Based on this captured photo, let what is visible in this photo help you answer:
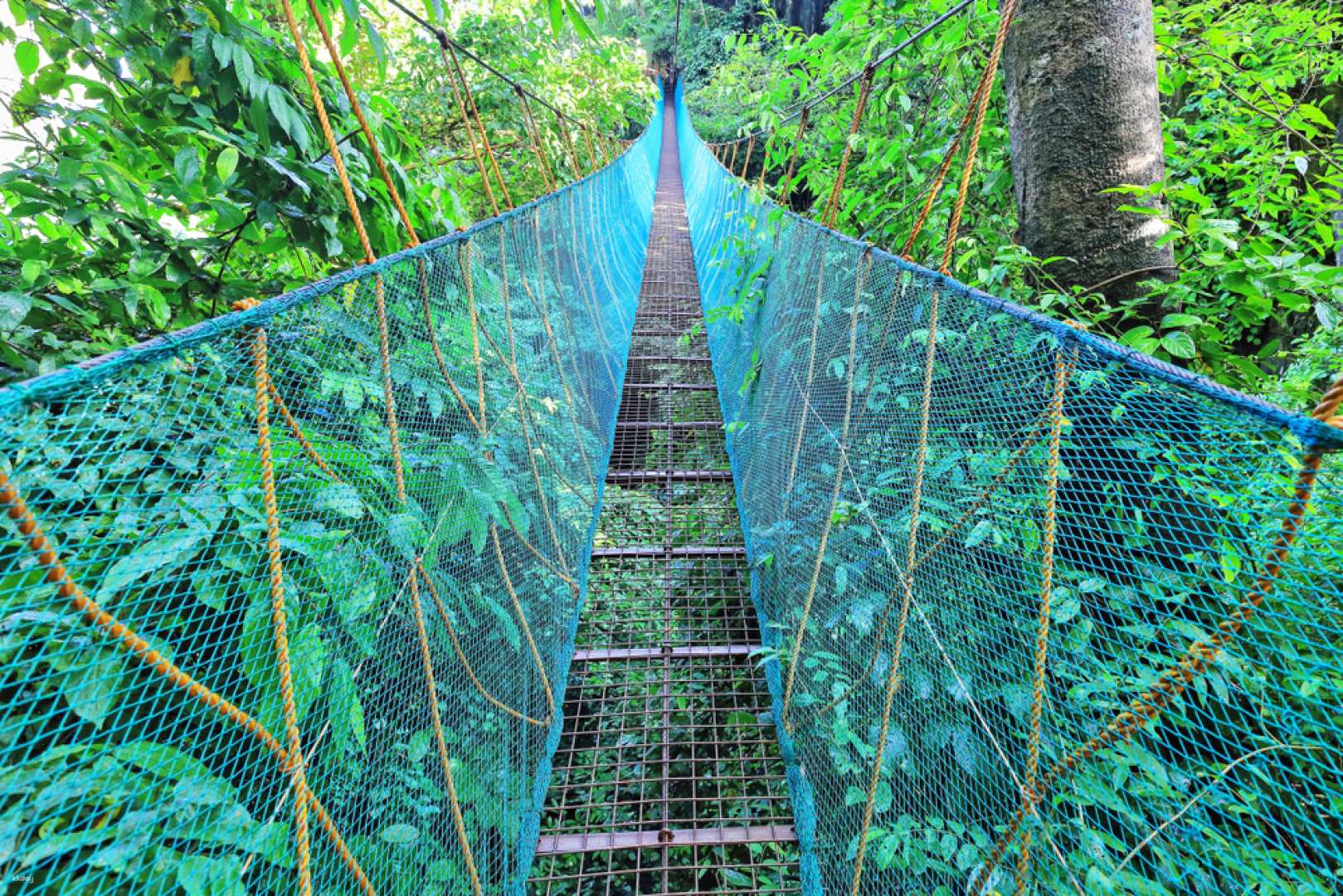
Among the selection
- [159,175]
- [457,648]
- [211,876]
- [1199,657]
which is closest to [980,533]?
[1199,657]

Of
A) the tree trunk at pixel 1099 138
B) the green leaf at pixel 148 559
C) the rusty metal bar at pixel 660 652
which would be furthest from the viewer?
the rusty metal bar at pixel 660 652

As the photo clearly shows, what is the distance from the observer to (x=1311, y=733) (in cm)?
57

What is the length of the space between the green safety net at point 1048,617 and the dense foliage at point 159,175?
102 cm

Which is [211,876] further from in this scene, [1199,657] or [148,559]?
[1199,657]

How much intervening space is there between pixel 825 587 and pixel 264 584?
3.25ft

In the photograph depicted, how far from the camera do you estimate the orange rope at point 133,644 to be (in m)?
0.38

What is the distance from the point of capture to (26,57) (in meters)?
0.86

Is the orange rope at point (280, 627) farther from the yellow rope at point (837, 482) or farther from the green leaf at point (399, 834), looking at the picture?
the yellow rope at point (837, 482)

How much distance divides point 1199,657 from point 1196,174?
1.49m

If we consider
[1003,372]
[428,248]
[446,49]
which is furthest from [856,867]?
[446,49]

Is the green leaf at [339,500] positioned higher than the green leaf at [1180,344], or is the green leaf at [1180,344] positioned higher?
the green leaf at [1180,344]

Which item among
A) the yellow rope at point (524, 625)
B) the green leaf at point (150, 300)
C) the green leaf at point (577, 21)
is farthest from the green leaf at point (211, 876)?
the green leaf at point (577, 21)

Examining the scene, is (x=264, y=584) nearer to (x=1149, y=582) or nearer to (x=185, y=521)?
(x=185, y=521)

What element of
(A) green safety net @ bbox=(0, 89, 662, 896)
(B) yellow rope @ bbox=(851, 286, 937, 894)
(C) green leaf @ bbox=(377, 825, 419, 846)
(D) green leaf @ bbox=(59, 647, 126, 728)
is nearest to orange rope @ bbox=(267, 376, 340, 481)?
(A) green safety net @ bbox=(0, 89, 662, 896)
